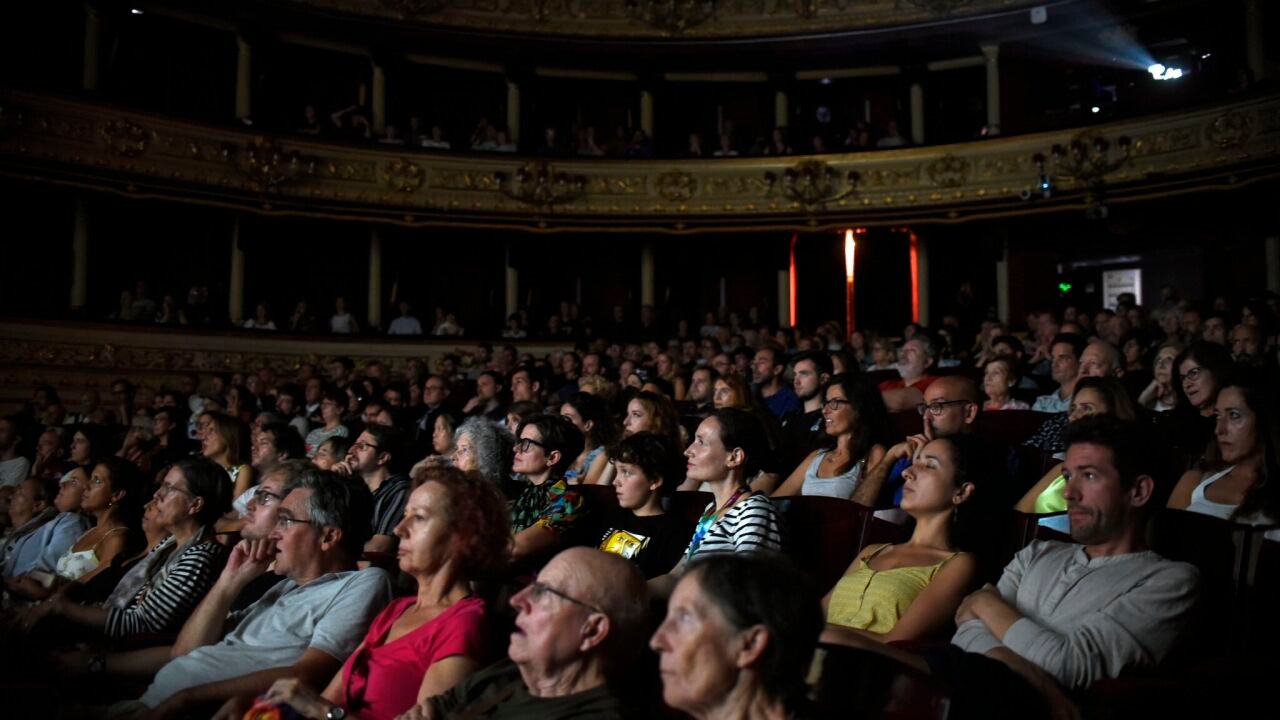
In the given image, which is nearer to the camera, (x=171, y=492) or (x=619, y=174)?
(x=171, y=492)

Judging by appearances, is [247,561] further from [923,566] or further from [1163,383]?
[1163,383]

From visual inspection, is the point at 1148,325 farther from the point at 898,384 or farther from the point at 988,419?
the point at 988,419

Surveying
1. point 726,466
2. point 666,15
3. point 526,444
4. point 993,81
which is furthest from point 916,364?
point 666,15

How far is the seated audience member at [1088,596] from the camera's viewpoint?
1.98 meters

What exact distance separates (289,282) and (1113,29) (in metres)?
9.88

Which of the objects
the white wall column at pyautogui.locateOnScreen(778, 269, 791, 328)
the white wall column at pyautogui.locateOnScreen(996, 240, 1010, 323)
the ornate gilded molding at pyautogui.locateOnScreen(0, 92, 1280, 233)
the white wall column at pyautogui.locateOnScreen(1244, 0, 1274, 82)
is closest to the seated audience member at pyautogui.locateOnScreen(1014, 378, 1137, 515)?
the ornate gilded molding at pyautogui.locateOnScreen(0, 92, 1280, 233)

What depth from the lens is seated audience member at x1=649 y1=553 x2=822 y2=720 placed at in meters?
1.55

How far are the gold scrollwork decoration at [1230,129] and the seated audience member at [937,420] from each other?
312 inches

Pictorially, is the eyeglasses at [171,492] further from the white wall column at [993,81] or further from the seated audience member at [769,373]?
the white wall column at [993,81]

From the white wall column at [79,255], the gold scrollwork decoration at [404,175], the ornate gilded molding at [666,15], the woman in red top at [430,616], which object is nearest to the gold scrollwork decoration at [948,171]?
the ornate gilded molding at [666,15]

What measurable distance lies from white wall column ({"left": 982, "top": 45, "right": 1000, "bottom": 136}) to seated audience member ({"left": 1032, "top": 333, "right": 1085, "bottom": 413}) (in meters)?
8.51

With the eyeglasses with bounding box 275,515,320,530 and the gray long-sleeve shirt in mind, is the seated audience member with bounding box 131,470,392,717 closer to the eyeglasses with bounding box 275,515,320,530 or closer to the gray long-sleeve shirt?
the eyeglasses with bounding box 275,515,320,530

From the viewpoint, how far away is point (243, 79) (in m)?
12.1

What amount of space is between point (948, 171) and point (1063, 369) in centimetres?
773
